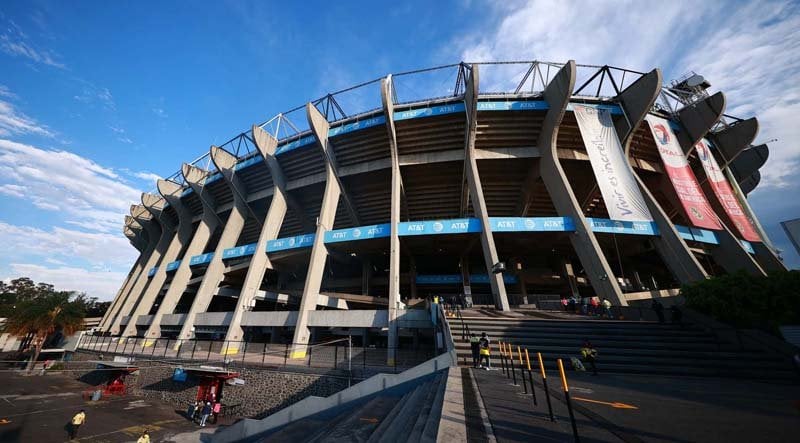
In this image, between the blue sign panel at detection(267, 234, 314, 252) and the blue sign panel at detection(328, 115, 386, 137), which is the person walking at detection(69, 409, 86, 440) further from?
the blue sign panel at detection(328, 115, 386, 137)

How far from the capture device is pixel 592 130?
66.8 feet

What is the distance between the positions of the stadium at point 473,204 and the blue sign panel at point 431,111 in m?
0.14

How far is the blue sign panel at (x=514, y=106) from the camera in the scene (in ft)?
67.3

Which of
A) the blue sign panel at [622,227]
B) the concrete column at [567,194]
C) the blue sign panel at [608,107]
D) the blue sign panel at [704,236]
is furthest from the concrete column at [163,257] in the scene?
the blue sign panel at [704,236]

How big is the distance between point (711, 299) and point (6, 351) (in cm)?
7278

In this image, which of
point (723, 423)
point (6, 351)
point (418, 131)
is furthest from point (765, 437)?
point (6, 351)

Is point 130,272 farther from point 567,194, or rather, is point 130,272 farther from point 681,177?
point 681,177

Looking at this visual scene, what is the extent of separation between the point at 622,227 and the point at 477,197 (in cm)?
985

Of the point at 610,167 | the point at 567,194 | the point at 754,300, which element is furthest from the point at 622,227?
the point at 754,300

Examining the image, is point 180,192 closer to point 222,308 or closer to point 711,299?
point 222,308

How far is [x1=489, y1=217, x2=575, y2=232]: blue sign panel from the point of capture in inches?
738

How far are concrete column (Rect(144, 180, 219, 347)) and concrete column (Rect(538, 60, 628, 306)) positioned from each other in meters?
32.9

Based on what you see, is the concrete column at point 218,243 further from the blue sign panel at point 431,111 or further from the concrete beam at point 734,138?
the concrete beam at point 734,138

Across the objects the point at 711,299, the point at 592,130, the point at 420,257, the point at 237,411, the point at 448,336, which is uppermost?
the point at 592,130
